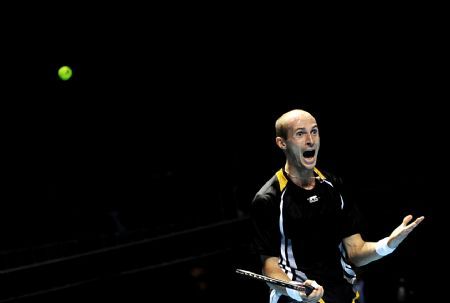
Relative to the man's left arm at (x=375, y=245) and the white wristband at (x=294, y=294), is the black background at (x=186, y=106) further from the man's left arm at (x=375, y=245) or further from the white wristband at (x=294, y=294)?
the white wristband at (x=294, y=294)

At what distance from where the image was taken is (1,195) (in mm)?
7324

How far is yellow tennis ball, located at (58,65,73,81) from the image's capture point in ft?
24.2

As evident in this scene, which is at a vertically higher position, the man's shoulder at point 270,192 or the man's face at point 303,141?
the man's face at point 303,141

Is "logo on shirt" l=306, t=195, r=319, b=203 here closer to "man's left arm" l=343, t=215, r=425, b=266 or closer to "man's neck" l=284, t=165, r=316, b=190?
"man's neck" l=284, t=165, r=316, b=190

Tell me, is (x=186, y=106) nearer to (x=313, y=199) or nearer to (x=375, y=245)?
(x=313, y=199)

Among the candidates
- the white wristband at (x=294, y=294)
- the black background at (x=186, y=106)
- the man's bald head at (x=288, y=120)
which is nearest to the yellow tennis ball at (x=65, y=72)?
the black background at (x=186, y=106)

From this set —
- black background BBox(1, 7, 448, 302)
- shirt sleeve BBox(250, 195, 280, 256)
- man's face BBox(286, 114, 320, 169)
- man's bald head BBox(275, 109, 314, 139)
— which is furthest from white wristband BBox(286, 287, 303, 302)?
black background BBox(1, 7, 448, 302)

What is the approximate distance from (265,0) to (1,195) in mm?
4018

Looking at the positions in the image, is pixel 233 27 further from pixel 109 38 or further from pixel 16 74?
pixel 16 74

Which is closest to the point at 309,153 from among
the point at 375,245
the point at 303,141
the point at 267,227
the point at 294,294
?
the point at 303,141

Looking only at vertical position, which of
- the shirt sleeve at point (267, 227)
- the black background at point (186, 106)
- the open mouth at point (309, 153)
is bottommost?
the shirt sleeve at point (267, 227)

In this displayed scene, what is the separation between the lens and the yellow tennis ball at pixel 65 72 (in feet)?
24.2

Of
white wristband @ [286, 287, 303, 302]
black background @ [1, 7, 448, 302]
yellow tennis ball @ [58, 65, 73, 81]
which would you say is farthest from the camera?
yellow tennis ball @ [58, 65, 73, 81]

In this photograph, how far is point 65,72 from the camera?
24.4ft
